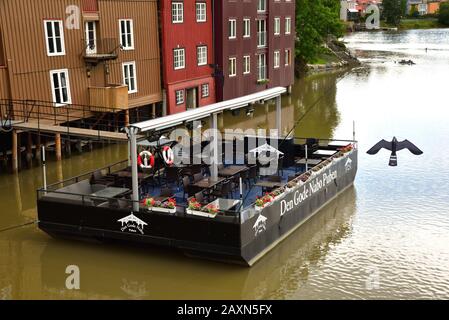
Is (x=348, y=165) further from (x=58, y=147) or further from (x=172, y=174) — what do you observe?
(x=58, y=147)

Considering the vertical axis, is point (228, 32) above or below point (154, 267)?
above

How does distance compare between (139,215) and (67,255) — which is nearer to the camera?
(139,215)

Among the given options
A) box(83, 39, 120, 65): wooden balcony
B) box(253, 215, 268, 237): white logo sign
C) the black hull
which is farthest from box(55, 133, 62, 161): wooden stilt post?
box(253, 215, 268, 237): white logo sign

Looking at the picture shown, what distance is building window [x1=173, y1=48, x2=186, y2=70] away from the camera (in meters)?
36.7

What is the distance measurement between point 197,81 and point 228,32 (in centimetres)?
456

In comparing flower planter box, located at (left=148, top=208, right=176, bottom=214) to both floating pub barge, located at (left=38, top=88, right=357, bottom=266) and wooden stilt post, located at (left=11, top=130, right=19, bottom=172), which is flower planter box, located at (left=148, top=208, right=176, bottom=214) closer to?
floating pub barge, located at (left=38, top=88, right=357, bottom=266)

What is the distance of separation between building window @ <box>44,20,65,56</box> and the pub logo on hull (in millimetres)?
14999

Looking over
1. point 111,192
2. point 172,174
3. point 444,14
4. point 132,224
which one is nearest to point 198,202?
point 132,224

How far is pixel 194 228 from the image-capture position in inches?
591

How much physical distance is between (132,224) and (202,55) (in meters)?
25.5

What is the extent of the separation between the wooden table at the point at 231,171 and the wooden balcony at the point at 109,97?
36.9 feet

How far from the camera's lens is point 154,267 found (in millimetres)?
15805
